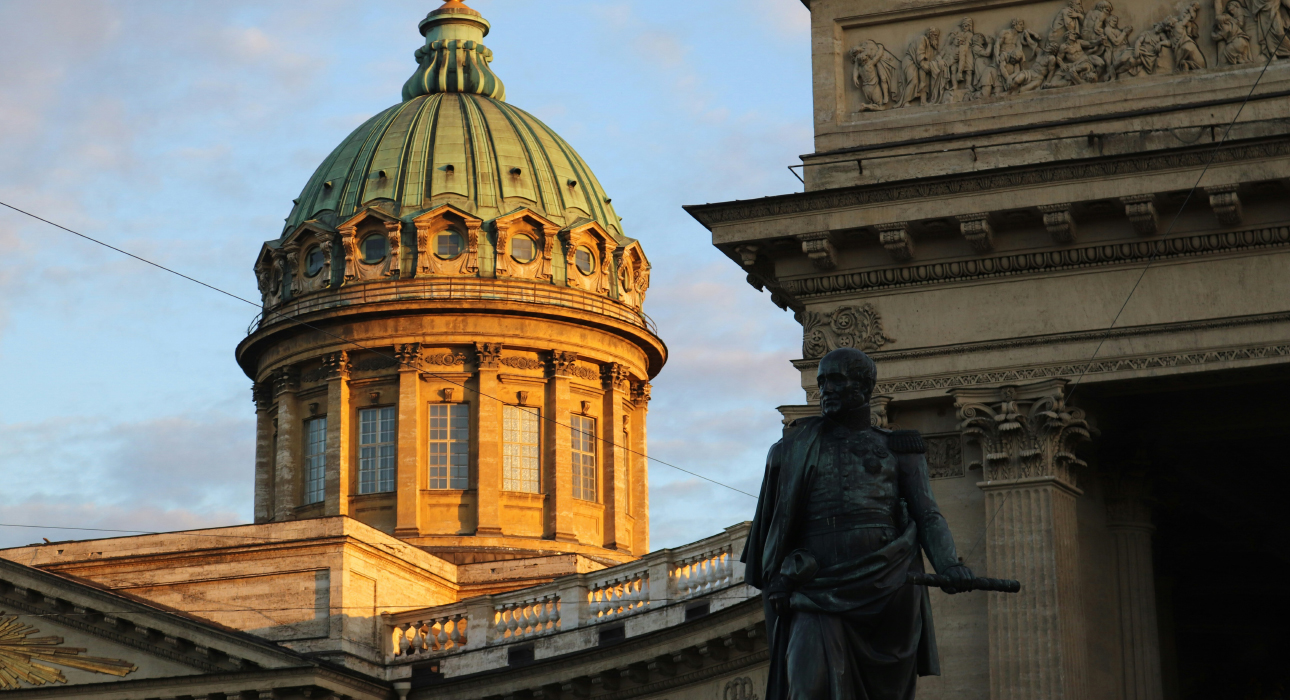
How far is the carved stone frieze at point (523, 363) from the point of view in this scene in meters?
61.8

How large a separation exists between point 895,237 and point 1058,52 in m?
2.82

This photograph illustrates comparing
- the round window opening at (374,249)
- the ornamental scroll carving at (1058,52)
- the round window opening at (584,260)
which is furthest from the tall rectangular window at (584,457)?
the ornamental scroll carving at (1058,52)

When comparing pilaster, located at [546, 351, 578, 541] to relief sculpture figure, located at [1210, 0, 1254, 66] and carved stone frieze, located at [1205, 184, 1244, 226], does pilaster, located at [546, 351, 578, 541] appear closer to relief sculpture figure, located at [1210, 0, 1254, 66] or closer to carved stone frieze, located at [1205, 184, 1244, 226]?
relief sculpture figure, located at [1210, 0, 1254, 66]

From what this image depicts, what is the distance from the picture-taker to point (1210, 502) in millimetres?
26812

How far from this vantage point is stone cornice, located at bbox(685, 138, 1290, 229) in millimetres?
21469

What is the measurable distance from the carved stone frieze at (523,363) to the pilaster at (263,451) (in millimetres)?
7687

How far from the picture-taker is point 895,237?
22688mm

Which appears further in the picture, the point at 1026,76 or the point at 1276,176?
the point at 1026,76

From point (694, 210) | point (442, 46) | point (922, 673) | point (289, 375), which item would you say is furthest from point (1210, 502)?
point (442, 46)

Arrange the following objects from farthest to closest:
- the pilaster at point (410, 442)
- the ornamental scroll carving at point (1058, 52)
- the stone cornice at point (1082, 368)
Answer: the pilaster at point (410, 442) < the ornamental scroll carving at point (1058, 52) < the stone cornice at point (1082, 368)

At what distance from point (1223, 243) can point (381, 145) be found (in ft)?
154

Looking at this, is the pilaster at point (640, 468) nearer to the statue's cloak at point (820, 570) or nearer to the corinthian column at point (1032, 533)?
the corinthian column at point (1032, 533)

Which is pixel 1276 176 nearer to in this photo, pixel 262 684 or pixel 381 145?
pixel 262 684

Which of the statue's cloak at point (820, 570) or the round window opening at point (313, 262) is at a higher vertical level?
the round window opening at point (313, 262)
